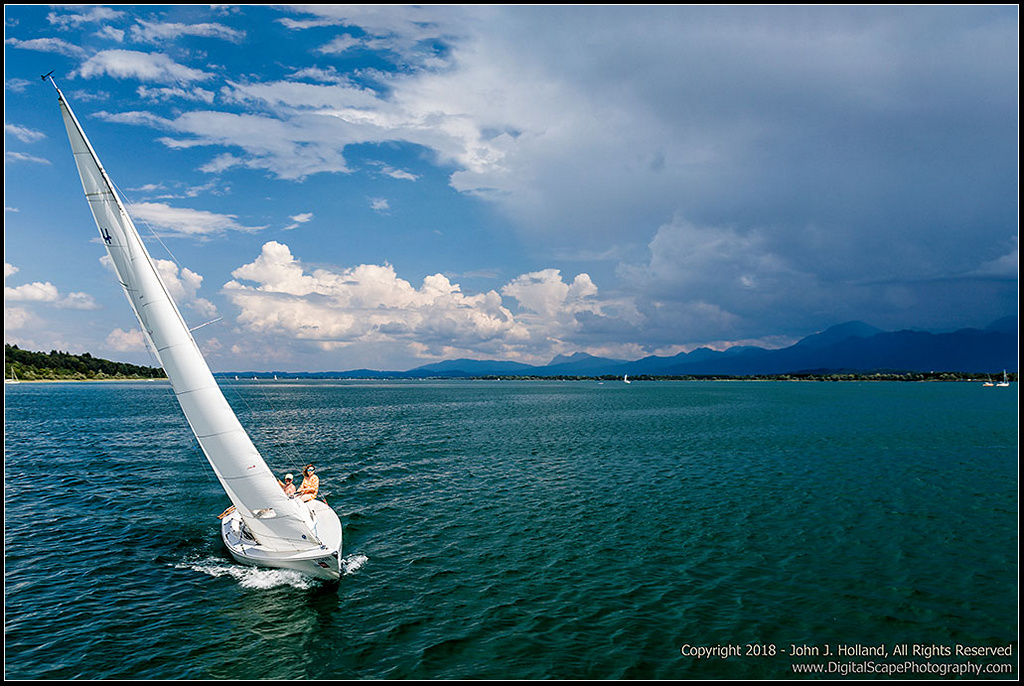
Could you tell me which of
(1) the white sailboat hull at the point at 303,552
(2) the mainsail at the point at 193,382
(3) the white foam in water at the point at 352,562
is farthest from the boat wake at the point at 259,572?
(2) the mainsail at the point at 193,382

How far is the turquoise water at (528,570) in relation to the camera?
17172mm

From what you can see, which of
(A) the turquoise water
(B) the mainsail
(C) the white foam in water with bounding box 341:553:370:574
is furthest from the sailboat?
(C) the white foam in water with bounding box 341:553:370:574

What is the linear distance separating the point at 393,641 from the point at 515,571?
25.9ft

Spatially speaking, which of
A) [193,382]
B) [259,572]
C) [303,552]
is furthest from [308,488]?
[193,382]

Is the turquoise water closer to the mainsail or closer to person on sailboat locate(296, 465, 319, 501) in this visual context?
the mainsail

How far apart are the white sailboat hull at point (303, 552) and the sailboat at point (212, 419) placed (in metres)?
0.05

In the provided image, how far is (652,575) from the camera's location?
77.2 feet

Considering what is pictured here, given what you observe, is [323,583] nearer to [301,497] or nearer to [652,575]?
[301,497]

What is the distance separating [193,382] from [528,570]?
1897cm

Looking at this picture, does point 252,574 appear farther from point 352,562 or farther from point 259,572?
point 352,562

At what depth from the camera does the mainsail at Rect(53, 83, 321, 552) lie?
20.1 m

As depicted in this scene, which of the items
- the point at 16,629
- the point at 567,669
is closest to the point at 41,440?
the point at 16,629

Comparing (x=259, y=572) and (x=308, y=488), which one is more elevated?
(x=308, y=488)

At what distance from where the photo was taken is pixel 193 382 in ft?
72.4
